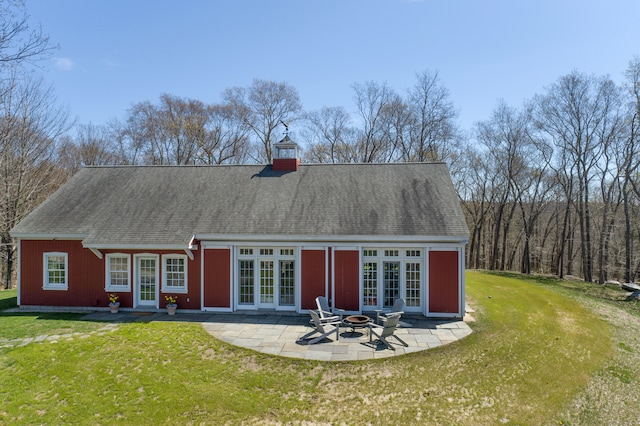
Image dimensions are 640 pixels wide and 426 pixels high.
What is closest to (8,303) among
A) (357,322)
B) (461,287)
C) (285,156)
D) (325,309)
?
(285,156)

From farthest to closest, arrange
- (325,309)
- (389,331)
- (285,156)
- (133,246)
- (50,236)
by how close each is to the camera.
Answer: (285,156)
(50,236)
(133,246)
(325,309)
(389,331)

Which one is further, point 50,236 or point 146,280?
point 50,236

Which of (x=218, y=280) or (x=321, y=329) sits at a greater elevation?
(x=218, y=280)

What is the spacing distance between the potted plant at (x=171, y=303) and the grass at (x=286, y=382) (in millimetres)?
1783

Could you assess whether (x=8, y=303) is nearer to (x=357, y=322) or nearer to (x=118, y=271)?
(x=118, y=271)

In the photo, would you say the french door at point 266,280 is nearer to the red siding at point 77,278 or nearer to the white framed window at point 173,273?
the red siding at point 77,278

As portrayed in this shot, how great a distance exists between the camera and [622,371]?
29.1 ft

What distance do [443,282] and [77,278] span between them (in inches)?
544

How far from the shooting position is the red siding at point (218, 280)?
13156 mm

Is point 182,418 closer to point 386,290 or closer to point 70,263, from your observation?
point 386,290

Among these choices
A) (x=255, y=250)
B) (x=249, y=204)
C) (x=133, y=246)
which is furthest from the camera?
(x=249, y=204)

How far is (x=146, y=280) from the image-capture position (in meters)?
13.5

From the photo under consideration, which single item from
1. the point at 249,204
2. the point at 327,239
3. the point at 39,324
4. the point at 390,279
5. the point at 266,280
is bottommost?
the point at 39,324

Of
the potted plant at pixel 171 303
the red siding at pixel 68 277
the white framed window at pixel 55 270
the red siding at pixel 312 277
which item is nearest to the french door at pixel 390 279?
the red siding at pixel 312 277
